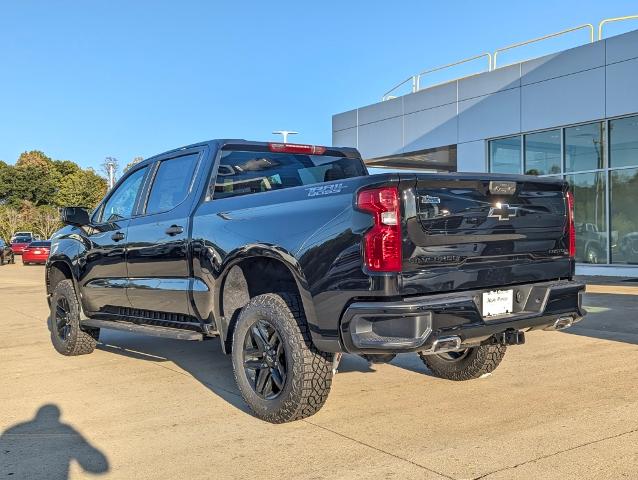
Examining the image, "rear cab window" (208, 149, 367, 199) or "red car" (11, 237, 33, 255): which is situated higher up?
"rear cab window" (208, 149, 367, 199)

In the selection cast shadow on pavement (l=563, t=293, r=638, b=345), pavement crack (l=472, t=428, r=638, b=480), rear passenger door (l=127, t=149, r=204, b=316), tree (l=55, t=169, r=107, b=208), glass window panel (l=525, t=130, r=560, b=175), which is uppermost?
tree (l=55, t=169, r=107, b=208)

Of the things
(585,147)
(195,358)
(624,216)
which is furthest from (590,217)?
(195,358)

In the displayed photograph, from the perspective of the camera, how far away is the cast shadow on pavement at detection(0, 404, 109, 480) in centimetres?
355

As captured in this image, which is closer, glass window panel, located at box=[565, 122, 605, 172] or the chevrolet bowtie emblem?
the chevrolet bowtie emblem

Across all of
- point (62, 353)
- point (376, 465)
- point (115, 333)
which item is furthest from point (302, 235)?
point (115, 333)

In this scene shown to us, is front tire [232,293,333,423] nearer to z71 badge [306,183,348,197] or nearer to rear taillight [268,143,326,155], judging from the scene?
z71 badge [306,183,348,197]

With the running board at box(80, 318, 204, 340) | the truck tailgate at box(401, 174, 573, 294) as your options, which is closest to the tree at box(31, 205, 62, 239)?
the running board at box(80, 318, 204, 340)

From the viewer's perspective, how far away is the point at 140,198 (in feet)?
19.6

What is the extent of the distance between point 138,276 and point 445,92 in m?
16.3

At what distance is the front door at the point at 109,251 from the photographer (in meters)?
5.93

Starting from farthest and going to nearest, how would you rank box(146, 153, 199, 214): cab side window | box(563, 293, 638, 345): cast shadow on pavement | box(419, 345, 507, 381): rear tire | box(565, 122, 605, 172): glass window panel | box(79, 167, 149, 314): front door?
box(565, 122, 605, 172): glass window panel → box(563, 293, 638, 345): cast shadow on pavement → box(79, 167, 149, 314): front door → box(146, 153, 199, 214): cab side window → box(419, 345, 507, 381): rear tire

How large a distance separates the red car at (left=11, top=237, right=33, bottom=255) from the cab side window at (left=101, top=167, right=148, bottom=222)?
3863 cm

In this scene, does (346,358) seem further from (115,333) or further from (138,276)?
(115,333)

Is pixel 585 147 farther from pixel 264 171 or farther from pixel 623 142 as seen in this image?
pixel 264 171
